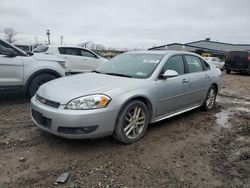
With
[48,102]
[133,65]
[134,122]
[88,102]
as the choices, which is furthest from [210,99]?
[48,102]

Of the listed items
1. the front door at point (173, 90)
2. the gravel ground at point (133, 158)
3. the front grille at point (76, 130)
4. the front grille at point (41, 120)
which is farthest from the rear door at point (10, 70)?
the front door at point (173, 90)

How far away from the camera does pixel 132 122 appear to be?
372 cm

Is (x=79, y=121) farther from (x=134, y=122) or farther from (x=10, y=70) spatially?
(x=10, y=70)

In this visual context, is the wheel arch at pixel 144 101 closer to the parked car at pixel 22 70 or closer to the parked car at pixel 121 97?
the parked car at pixel 121 97

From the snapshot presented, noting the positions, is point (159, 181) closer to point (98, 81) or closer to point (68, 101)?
point (68, 101)

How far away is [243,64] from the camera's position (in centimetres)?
1723

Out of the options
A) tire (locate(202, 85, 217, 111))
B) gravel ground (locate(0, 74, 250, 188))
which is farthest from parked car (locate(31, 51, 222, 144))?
tire (locate(202, 85, 217, 111))

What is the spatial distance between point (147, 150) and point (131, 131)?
39cm

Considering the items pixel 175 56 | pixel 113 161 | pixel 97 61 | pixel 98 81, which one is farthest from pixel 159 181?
pixel 97 61

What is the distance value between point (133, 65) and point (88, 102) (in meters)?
1.53

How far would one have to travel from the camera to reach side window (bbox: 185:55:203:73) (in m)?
5.12

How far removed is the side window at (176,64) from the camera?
4476mm

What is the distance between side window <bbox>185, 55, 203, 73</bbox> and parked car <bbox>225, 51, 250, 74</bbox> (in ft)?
44.1

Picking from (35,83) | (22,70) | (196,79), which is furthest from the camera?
(35,83)
